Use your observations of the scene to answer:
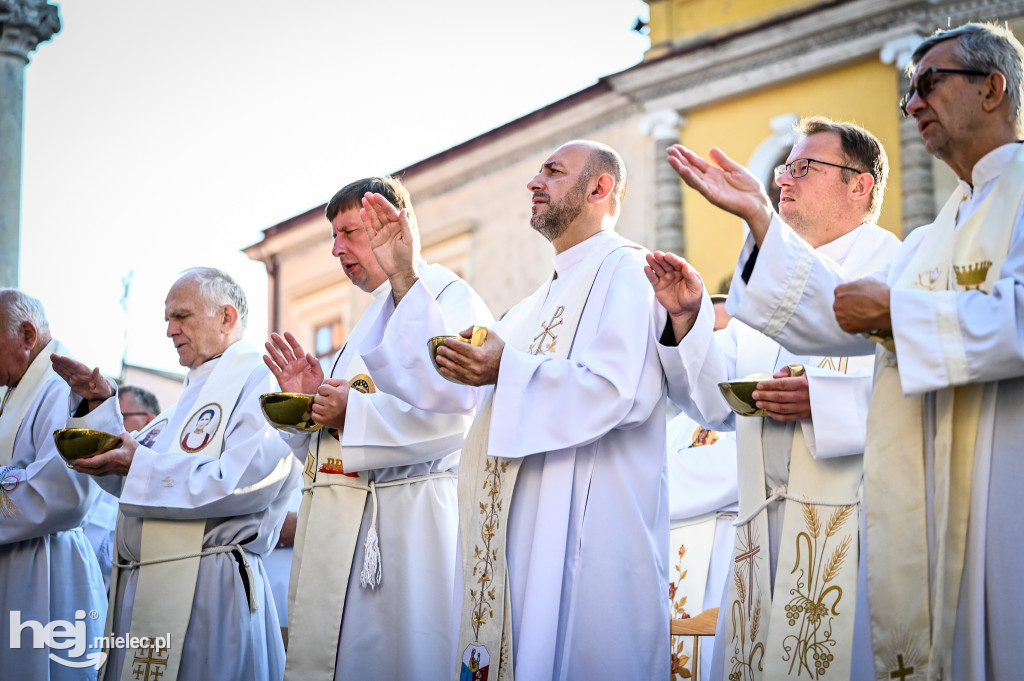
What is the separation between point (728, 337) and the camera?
5297mm

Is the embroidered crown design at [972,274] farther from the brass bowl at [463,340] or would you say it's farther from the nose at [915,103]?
the brass bowl at [463,340]

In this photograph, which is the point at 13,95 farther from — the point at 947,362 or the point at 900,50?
the point at 900,50

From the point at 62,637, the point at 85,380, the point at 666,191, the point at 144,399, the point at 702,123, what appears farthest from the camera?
the point at 666,191

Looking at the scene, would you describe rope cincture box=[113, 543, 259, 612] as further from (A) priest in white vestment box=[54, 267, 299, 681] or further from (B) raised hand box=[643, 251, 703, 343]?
(B) raised hand box=[643, 251, 703, 343]

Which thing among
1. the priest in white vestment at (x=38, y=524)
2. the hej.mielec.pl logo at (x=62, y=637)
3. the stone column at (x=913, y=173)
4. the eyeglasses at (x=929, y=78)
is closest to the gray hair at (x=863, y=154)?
the eyeglasses at (x=929, y=78)

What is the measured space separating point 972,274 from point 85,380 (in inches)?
172

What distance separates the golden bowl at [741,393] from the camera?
424 centimetres

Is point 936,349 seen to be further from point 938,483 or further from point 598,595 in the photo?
point 598,595

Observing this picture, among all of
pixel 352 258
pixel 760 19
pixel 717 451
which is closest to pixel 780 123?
pixel 760 19

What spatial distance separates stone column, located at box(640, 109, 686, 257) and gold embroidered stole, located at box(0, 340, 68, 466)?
9617 millimetres

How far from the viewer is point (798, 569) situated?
4.35 meters

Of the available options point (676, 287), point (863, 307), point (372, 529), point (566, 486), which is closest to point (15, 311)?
point (372, 529)

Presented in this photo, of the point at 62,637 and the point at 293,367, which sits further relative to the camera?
the point at 62,637

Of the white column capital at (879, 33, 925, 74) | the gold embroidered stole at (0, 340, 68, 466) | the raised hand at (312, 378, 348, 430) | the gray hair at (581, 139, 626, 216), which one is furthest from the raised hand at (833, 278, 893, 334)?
the white column capital at (879, 33, 925, 74)
